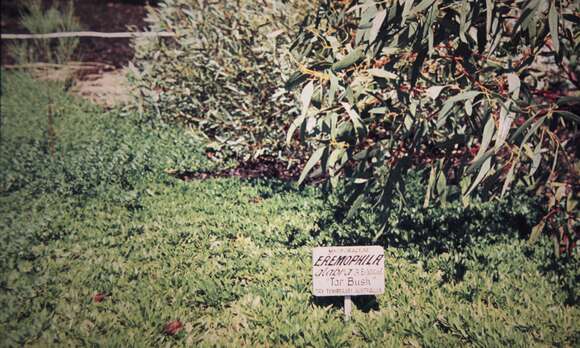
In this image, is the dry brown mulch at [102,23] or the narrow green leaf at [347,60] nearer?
the narrow green leaf at [347,60]

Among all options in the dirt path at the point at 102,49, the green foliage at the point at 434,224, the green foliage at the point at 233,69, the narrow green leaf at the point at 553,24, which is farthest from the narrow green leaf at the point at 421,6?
the dirt path at the point at 102,49

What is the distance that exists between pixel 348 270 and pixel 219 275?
1108mm

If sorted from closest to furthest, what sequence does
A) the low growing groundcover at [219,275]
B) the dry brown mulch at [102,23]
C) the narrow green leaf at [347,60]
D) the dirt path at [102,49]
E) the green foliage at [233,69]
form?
the narrow green leaf at [347,60] → the low growing groundcover at [219,275] → the green foliage at [233,69] → the dirt path at [102,49] → the dry brown mulch at [102,23]

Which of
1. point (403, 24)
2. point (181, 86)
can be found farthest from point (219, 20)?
point (403, 24)

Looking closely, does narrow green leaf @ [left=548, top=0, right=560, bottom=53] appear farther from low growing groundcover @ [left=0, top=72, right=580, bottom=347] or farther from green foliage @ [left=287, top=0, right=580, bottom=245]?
low growing groundcover @ [left=0, top=72, right=580, bottom=347]

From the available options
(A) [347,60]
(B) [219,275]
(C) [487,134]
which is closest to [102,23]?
(B) [219,275]

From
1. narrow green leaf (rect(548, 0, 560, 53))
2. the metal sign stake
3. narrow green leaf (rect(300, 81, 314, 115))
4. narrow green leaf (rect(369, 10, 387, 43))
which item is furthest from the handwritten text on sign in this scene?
narrow green leaf (rect(548, 0, 560, 53))

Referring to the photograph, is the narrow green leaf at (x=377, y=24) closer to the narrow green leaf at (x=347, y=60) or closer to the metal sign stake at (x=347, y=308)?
the narrow green leaf at (x=347, y=60)

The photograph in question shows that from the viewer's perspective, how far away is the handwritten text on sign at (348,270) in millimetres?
2939

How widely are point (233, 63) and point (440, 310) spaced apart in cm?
373

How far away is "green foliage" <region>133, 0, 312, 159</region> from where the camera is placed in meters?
5.62

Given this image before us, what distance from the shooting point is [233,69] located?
580 centimetres

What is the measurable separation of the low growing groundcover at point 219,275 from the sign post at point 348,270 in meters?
0.27

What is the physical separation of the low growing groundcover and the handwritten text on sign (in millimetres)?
265
